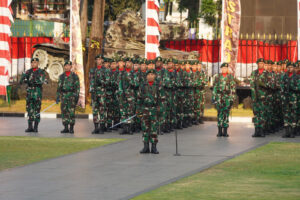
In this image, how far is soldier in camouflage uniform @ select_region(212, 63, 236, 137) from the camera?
68.7 ft

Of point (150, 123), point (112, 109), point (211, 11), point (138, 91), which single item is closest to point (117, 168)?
point (150, 123)

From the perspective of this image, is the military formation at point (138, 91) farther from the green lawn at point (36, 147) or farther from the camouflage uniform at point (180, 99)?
the green lawn at point (36, 147)

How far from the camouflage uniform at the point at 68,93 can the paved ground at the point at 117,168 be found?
614 mm

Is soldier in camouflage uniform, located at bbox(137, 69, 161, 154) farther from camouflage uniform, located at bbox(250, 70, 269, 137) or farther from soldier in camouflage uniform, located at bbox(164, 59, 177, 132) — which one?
soldier in camouflage uniform, located at bbox(164, 59, 177, 132)

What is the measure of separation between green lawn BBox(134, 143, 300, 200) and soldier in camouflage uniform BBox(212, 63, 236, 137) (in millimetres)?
4196

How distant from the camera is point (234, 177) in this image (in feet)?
44.3

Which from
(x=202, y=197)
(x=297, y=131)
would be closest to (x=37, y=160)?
Answer: (x=202, y=197)

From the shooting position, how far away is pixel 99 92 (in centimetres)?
2214

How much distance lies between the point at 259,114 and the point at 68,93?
493cm

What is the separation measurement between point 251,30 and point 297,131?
48.6 feet

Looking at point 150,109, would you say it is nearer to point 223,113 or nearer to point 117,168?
point 117,168

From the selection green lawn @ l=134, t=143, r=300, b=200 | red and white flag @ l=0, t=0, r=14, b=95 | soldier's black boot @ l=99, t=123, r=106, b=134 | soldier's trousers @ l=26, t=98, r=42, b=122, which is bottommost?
green lawn @ l=134, t=143, r=300, b=200

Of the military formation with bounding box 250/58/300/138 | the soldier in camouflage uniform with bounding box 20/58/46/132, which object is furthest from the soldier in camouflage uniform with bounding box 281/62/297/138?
the soldier in camouflage uniform with bounding box 20/58/46/132

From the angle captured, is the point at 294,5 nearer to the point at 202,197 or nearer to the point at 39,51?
the point at 39,51
